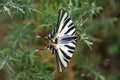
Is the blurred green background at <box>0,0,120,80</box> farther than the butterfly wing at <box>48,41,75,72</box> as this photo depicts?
Yes

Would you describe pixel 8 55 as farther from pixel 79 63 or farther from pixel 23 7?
pixel 79 63

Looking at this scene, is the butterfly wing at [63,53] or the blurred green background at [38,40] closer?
the butterfly wing at [63,53]

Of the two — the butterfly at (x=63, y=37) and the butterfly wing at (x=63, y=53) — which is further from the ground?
the butterfly at (x=63, y=37)

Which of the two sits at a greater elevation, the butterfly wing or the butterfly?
the butterfly

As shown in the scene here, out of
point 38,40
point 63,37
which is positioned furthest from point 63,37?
point 38,40

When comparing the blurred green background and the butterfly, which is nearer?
the butterfly

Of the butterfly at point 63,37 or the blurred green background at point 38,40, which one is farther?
the blurred green background at point 38,40

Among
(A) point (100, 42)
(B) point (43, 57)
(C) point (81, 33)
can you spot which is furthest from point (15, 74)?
(A) point (100, 42)

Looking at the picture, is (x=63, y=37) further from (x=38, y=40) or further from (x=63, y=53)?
(x=38, y=40)

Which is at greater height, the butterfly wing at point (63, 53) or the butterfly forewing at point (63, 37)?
the butterfly forewing at point (63, 37)
